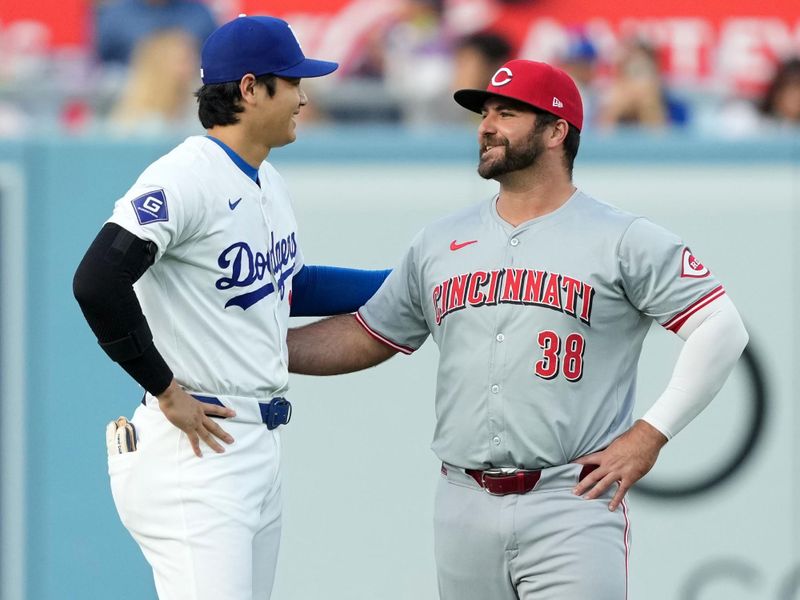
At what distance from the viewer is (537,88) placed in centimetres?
331

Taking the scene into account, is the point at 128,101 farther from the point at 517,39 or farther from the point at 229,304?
the point at 517,39

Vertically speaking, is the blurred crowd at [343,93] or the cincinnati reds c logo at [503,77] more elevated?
the blurred crowd at [343,93]

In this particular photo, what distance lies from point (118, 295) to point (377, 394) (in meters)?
2.06

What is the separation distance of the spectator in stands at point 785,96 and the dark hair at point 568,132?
3450 millimetres

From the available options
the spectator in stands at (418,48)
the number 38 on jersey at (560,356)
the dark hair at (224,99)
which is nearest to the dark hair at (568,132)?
the number 38 on jersey at (560,356)

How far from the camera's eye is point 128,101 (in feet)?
20.2

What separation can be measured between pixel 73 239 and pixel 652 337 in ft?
7.34

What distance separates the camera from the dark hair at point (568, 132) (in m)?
3.35

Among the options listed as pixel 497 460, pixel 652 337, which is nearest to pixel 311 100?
pixel 652 337

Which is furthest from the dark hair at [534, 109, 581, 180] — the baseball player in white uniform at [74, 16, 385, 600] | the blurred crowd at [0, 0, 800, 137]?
the blurred crowd at [0, 0, 800, 137]

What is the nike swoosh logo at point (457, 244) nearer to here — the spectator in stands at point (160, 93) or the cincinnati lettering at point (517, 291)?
the cincinnati lettering at point (517, 291)

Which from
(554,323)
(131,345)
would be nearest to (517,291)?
(554,323)

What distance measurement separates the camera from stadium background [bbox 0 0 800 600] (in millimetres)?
4738

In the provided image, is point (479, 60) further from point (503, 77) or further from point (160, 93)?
point (503, 77)
